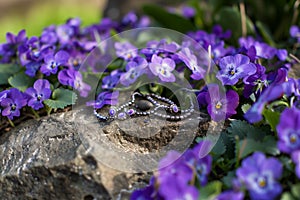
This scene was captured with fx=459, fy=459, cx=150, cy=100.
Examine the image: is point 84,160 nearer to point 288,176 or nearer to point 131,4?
point 288,176

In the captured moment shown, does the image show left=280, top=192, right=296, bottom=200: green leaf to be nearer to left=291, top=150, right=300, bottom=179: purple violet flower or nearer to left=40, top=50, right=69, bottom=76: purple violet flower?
left=291, top=150, right=300, bottom=179: purple violet flower

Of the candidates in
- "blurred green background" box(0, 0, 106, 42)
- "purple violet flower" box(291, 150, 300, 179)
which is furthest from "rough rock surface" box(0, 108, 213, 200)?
"blurred green background" box(0, 0, 106, 42)

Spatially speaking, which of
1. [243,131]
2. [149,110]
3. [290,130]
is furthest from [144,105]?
[290,130]

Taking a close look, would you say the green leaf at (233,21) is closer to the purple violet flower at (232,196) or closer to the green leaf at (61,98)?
the green leaf at (61,98)

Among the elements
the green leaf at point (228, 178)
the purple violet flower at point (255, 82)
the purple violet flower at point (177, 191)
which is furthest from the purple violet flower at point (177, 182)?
the purple violet flower at point (255, 82)

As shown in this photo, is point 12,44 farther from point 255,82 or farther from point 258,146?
point 258,146

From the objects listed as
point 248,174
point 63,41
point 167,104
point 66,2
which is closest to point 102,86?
point 167,104
